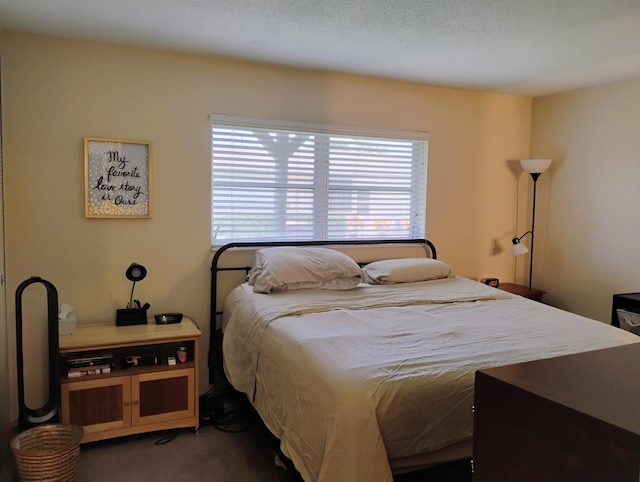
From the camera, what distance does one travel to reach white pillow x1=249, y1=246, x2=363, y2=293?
10.1ft

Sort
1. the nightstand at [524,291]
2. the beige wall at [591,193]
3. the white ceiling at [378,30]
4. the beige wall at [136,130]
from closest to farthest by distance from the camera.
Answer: the white ceiling at [378,30]
the beige wall at [136,130]
the beige wall at [591,193]
the nightstand at [524,291]

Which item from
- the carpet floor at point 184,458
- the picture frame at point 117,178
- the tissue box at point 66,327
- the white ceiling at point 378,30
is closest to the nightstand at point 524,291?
the white ceiling at point 378,30

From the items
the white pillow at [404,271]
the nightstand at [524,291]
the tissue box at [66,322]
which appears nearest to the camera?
the tissue box at [66,322]

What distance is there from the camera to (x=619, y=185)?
379 centimetres

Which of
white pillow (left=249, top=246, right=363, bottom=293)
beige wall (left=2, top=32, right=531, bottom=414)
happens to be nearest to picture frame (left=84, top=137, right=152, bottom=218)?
beige wall (left=2, top=32, right=531, bottom=414)

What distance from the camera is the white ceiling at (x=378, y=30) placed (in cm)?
240

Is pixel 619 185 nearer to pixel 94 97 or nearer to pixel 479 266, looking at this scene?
pixel 479 266

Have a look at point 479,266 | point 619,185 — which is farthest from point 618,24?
point 479,266

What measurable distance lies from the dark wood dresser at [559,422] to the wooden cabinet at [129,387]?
2.15m

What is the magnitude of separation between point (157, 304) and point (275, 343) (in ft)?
4.18

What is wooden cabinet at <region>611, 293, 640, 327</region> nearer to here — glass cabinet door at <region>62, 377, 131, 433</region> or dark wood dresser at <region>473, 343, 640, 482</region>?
dark wood dresser at <region>473, 343, 640, 482</region>

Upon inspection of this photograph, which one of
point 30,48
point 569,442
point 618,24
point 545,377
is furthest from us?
point 30,48

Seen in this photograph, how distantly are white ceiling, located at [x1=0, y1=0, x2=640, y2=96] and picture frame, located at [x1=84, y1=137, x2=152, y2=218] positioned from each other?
644mm

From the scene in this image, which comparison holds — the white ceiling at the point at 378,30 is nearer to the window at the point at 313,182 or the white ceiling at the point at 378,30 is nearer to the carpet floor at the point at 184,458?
the window at the point at 313,182
